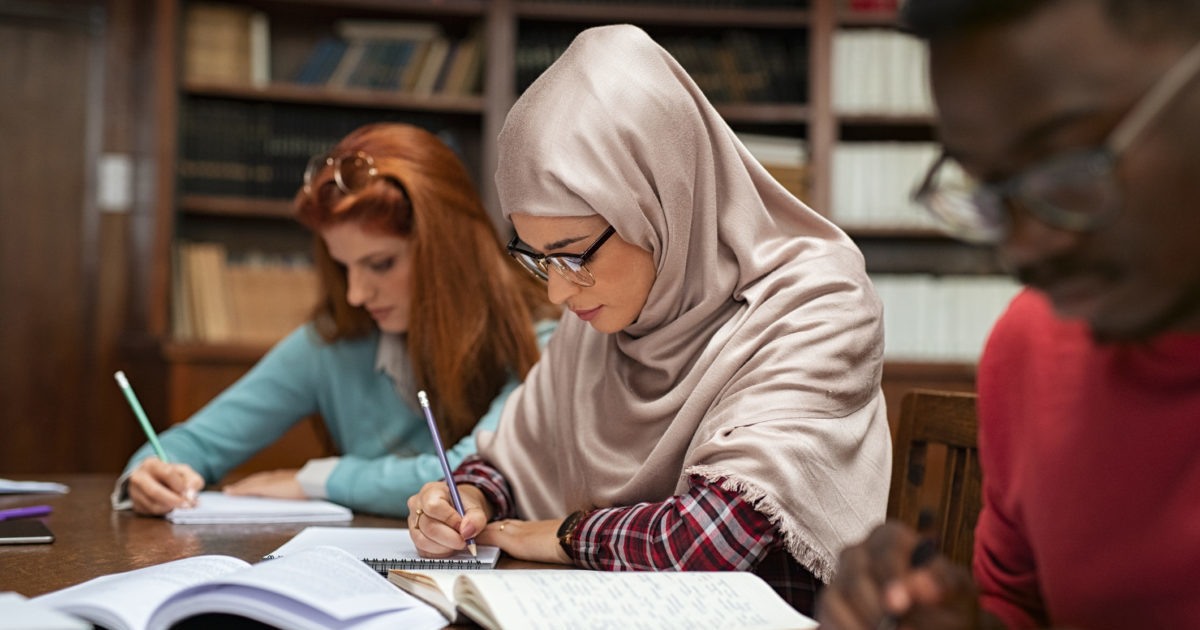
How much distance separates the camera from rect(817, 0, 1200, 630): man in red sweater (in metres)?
0.63

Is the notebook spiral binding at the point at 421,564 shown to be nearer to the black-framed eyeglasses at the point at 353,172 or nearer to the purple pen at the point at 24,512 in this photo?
the purple pen at the point at 24,512

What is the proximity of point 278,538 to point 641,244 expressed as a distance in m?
0.63

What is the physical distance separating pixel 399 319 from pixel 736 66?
6.63ft

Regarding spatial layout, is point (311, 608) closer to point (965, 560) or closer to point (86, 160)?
point (965, 560)

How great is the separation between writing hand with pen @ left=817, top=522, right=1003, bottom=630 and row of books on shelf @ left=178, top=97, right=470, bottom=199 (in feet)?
10.4

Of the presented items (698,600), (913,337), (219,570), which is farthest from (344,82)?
(698,600)

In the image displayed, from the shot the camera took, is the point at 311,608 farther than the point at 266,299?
No

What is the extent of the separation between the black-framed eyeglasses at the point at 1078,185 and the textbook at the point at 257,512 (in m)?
1.25

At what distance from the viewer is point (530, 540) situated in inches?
53.9

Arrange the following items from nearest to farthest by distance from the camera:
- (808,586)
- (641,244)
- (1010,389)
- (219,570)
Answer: (1010,389)
(219,570)
(808,586)
(641,244)


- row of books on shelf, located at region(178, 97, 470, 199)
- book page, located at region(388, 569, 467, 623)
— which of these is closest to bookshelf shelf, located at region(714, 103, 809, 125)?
row of books on shelf, located at region(178, 97, 470, 199)

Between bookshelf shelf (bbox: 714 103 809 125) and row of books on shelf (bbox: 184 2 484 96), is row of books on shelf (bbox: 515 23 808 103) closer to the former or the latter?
bookshelf shelf (bbox: 714 103 809 125)

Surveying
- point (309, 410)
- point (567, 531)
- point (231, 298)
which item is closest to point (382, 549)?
point (567, 531)

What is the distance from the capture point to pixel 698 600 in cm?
101
